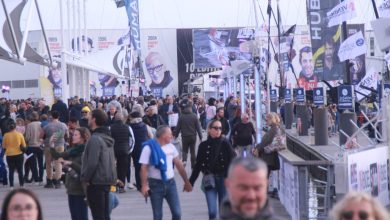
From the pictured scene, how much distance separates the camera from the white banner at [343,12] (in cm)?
2046

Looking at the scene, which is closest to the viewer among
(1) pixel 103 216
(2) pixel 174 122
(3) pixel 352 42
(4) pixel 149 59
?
(1) pixel 103 216

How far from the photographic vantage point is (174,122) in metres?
25.1

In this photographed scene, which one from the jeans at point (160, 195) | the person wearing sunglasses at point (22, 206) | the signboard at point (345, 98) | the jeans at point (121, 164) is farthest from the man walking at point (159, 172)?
the signboard at point (345, 98)

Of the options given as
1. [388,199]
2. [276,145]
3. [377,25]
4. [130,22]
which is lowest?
[388,199]

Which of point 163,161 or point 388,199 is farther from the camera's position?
point 388,199

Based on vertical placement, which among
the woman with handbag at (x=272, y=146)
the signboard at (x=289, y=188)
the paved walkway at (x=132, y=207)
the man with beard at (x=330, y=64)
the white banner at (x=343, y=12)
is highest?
the white banner at (x=343, y=12)

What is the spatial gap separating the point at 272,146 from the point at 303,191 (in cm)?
263

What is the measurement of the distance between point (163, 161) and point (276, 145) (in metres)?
4.20

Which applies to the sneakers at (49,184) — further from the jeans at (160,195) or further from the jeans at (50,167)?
the jeans at (160,195)

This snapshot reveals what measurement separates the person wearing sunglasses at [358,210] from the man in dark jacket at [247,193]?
13.8 inches

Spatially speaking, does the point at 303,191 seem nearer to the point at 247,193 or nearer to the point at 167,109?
the point at 247,193

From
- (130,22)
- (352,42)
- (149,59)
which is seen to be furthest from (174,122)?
(149,59)

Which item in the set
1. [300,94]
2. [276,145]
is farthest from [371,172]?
[300,94]

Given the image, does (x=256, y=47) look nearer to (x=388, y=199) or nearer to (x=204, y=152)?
(x=388, y=199)
